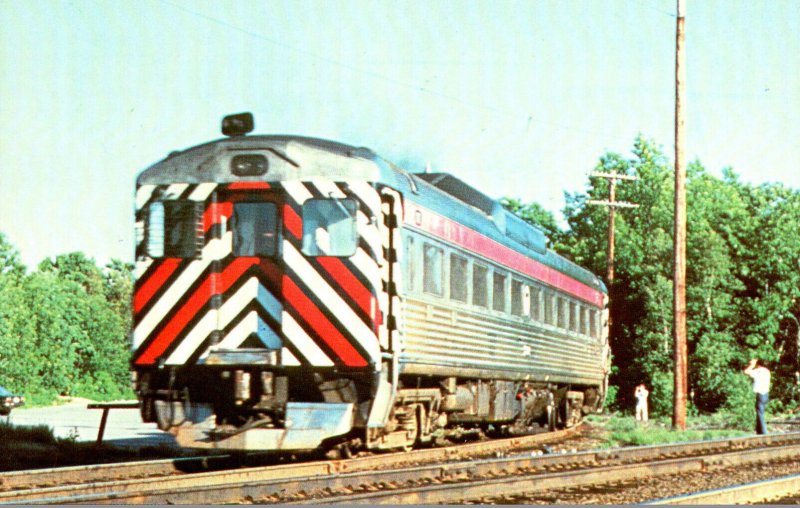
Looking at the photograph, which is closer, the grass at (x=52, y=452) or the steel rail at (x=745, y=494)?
the steel rail at (x=745, y=494)

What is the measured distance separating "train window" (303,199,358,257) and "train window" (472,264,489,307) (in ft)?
11.9

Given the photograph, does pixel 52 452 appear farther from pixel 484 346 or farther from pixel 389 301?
pixel 484 346

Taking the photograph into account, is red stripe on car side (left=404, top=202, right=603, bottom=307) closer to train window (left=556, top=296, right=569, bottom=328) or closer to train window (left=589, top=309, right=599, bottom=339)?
train window (left=556, top=296, right=569, bottom=328)

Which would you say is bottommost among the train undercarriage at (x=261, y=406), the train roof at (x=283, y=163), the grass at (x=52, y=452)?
the grass at (x=52, y=452)

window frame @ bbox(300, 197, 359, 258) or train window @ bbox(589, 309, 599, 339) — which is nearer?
window frame @ bbox(300, 197, 359, 258)

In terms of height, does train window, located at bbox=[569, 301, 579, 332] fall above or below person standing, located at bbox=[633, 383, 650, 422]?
above

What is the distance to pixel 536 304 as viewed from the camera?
19922 millimetres

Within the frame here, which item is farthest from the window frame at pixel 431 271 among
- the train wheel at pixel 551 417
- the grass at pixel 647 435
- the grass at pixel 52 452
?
the train wheel at pixel 551 417

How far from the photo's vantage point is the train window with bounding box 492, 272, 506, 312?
17203 millimetres

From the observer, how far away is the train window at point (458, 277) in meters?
15.3

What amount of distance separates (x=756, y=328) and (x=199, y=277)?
1426 inches

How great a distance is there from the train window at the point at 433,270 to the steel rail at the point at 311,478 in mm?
2049

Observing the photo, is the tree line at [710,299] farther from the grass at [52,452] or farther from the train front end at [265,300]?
the train front end at [265,300]

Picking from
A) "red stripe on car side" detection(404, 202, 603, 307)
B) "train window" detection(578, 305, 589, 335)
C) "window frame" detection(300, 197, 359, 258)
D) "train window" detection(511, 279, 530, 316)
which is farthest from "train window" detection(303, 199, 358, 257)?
"train window" detection(578, 305, 589, 335)
